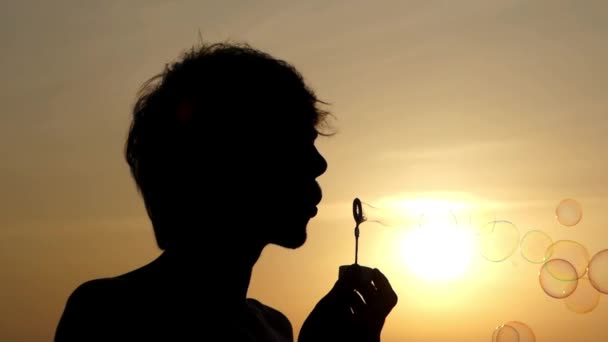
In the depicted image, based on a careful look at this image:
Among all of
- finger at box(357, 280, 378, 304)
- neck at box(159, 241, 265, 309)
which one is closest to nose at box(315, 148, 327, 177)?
neck at box(159, 241, 265, 309)

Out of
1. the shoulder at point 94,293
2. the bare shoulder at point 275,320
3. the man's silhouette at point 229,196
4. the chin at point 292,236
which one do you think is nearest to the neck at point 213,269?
the man's silhouette at point 229,196

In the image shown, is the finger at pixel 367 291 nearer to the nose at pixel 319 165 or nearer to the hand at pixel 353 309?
the hand at pixel 353 309

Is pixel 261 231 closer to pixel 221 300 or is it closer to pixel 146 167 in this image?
pixel 221 300

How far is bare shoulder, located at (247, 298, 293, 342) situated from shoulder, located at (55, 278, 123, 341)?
952 millimetres

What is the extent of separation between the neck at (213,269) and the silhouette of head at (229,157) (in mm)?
38

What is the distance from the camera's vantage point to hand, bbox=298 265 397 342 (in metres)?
2.59

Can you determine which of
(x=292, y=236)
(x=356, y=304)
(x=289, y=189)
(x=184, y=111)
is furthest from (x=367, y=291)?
(x=184, y=111)

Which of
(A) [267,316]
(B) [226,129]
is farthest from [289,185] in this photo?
(A) [267,316]

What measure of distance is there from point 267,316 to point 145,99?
1033 millimetres

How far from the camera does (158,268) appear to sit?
8.48 ft

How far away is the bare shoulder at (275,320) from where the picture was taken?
3.26 meters

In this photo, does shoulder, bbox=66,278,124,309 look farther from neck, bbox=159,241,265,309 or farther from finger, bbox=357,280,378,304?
finger, bbox=357,280,378,304

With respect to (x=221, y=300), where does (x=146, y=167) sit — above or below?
above

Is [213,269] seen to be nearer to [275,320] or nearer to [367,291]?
[367,291]
